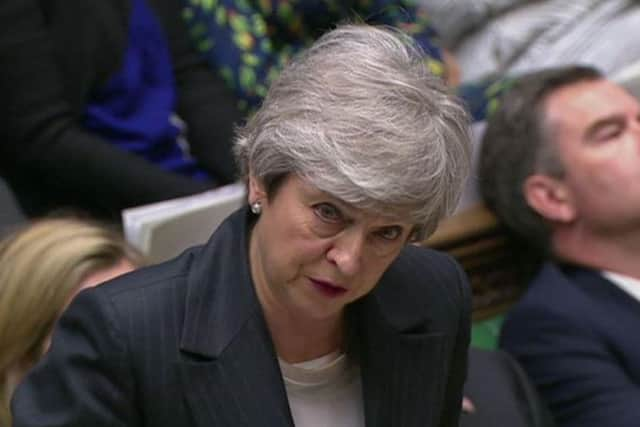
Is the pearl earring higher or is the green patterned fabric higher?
the pearl earring

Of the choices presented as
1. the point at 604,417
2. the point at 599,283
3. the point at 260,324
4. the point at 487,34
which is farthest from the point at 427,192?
the point at 487,34

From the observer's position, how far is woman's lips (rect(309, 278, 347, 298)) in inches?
33.5

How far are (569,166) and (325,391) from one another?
856 mm

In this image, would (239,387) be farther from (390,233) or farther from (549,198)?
(549,198)

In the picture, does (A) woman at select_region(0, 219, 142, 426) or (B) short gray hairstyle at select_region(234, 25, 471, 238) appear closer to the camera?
(B) short gray hairstyle at select_region(234, 25, 471, 238)

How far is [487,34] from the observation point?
2.19 meters

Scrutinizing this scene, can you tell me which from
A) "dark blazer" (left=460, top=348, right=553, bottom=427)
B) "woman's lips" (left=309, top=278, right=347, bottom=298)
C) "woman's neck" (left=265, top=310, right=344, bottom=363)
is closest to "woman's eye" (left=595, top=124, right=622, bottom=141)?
"dark blazer" (left=460, top=348, right=553, bottom=427)

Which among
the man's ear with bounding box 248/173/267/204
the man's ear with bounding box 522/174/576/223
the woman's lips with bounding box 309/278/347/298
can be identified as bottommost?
the man's ear with bounding box 522/174/576/223

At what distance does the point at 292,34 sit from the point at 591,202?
0.63 m

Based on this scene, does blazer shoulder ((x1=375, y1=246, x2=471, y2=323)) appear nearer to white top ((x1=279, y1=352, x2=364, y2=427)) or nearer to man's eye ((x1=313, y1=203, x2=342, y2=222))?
white top ((x1=279, y1=352, x2=364, y2=427))

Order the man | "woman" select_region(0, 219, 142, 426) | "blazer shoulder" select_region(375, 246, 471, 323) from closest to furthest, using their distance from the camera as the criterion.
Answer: "blazer shoulder" select_region(375, 246, 471, 323) → "woman" select_region(0, 219, 142, 426) → the man

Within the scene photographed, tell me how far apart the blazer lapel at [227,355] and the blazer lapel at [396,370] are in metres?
0.11

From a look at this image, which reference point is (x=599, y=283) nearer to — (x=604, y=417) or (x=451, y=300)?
(x=604, y=417)

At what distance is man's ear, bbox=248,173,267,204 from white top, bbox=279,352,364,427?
0.17 metres
